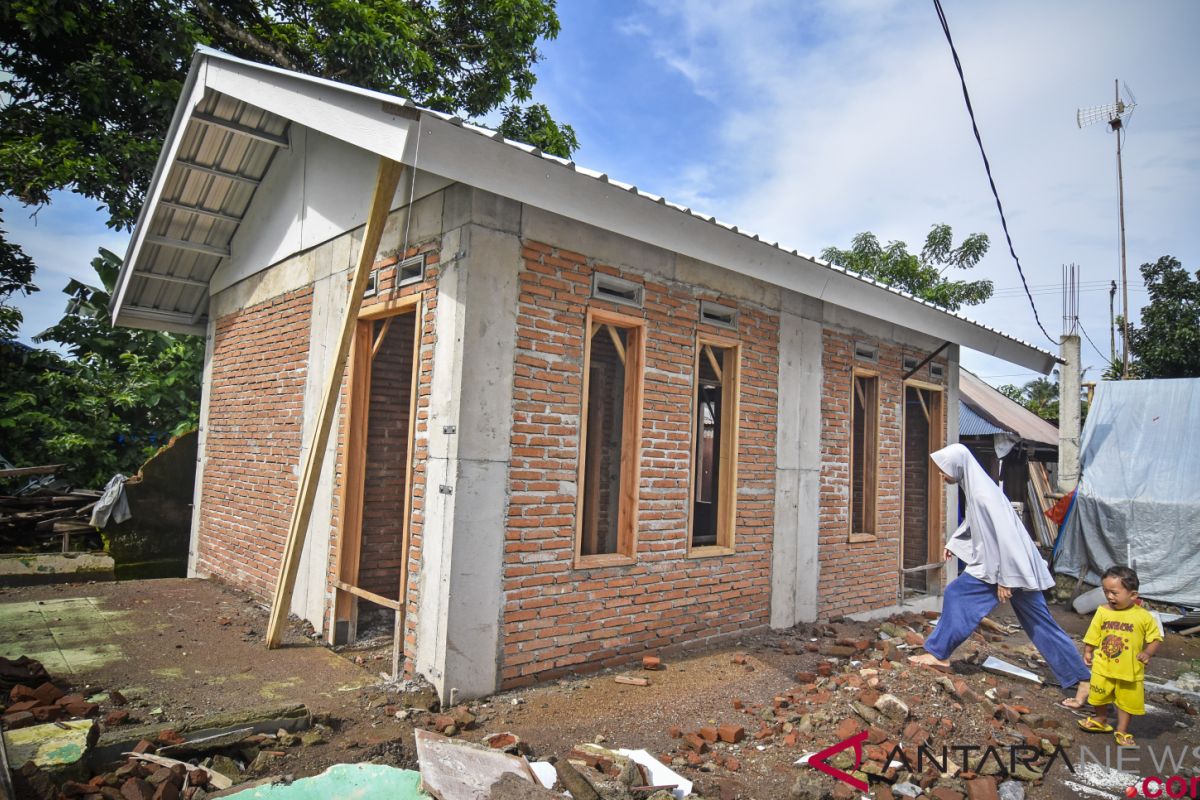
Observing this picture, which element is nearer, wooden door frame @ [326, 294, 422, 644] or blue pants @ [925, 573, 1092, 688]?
blue pants @ [925, 573, 1092, 688]

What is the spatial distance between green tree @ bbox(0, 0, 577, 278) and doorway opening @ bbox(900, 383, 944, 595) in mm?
9660

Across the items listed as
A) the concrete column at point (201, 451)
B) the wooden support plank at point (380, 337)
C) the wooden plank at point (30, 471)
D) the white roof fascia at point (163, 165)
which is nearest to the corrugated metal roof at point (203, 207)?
the white roof fascia at point (163, 165)

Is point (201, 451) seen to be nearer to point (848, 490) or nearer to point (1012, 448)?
point (848, 490)

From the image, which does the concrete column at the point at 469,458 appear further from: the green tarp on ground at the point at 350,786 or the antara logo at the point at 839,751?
the antara logo at the point at 839,751

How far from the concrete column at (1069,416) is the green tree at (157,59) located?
11.1m

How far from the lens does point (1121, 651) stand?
468 centimetres

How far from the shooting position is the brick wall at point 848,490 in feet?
25.1

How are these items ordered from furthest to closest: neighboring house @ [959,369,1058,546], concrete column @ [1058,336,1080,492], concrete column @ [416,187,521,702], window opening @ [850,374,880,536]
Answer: neighboring house @ [959,369,1058,546]
concrete column @ [1058,336,1080,492]
window opening @ [850,374,880,536]
concrete column @ [416,187,521,702]

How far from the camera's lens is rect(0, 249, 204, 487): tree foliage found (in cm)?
1170

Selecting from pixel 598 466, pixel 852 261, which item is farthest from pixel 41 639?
pixel 852 261

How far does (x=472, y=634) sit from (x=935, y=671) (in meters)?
3.68

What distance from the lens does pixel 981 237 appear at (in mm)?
21500

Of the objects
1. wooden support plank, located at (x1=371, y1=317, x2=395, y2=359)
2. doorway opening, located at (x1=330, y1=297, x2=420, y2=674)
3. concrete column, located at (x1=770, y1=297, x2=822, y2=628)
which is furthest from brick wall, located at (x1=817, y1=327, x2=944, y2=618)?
wooden support plank, located at (x1=371, y1=317, x2=395, y2=359)

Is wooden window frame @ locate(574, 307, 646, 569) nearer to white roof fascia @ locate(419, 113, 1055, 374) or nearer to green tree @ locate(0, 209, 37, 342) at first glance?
white roof fascia @ locate(419, 113, 1055, 374)
